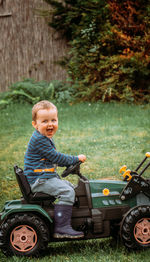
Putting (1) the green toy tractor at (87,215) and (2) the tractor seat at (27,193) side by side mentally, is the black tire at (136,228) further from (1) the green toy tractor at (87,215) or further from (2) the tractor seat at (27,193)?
(2) the tractor seat at (27,193)

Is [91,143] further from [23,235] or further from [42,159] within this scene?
[23,235]

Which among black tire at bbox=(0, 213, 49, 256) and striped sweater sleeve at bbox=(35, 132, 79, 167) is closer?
black tire at bbox=(0, 213, 49, 256)

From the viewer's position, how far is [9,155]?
24.1 ft

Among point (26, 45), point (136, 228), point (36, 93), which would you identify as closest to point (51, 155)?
point (136, 228)

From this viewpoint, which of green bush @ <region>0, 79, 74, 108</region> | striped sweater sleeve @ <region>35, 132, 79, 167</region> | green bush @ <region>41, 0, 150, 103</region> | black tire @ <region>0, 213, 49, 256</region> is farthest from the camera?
green bush @ <region>0, 79, 74, 108</region>

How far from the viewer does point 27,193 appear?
11.3 feet

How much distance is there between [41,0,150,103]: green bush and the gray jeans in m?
8.89

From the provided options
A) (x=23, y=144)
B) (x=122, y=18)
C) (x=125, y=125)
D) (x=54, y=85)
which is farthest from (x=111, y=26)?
(x=23, y=144)

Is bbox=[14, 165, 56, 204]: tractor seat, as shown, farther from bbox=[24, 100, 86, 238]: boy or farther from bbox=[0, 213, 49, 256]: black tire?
bbox=[0, 213, 49, 256]: black tire

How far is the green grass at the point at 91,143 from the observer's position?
3.53 metres

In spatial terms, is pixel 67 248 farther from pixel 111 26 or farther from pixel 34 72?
pixel 34 72

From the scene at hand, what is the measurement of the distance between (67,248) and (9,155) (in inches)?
153

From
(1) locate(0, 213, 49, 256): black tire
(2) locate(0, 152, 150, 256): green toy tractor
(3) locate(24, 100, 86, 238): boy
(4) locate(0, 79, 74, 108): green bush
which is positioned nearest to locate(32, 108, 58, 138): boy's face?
(3) locate(24, 100, 86, 238): boy

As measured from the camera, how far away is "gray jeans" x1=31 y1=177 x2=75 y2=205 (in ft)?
11.2
